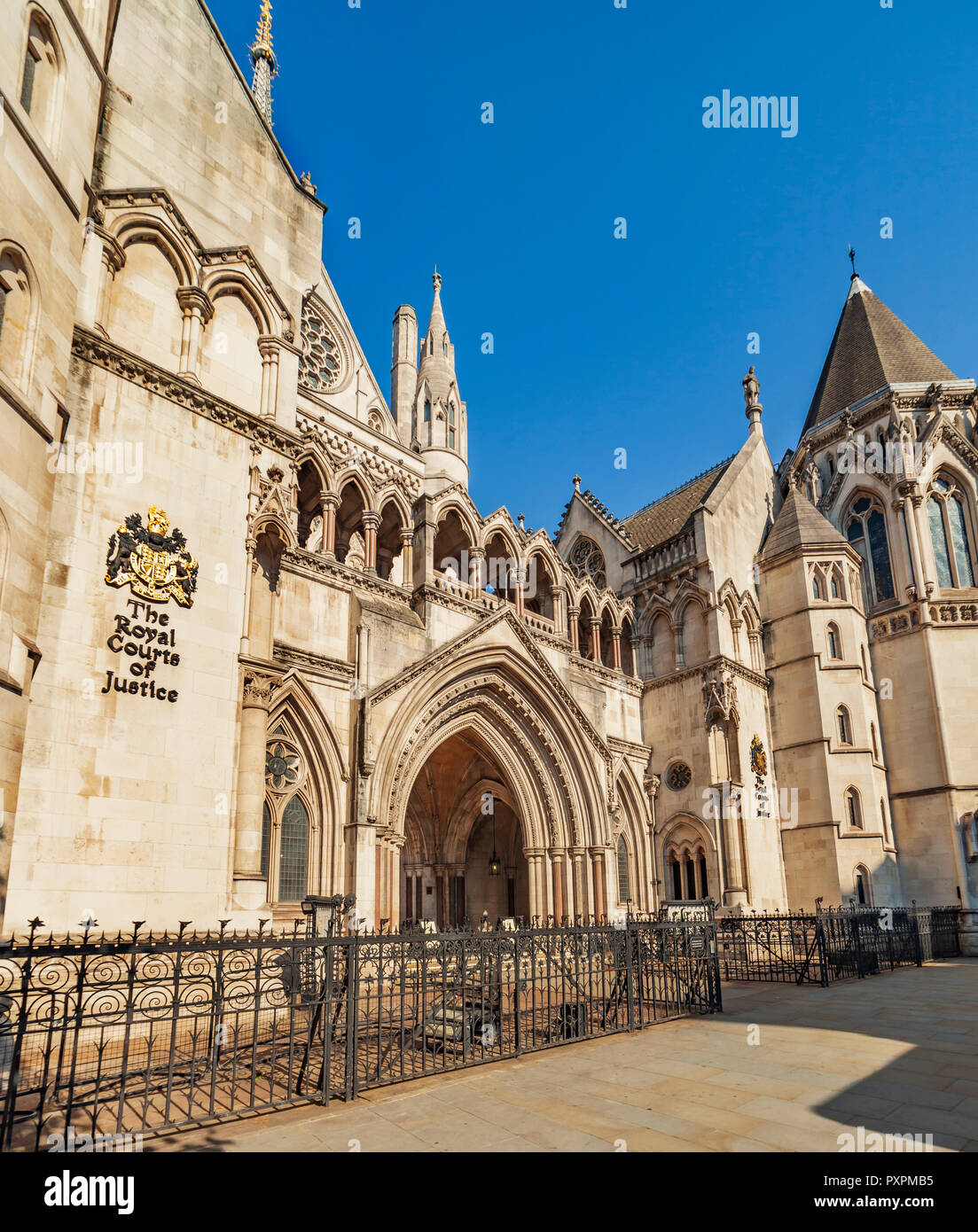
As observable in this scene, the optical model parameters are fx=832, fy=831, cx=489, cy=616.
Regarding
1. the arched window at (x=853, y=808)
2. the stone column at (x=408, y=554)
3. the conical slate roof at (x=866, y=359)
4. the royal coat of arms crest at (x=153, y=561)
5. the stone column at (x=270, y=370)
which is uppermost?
the conical slate roof at (x=866, y=359)

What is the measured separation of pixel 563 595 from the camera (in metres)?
27.8

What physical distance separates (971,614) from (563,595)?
15503 mm

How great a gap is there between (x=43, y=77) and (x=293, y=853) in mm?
14542

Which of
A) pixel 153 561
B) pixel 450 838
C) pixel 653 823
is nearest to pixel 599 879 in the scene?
pixel 653 823

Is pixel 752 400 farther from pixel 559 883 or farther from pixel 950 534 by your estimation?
pixel 559 883

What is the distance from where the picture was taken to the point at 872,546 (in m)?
33.2

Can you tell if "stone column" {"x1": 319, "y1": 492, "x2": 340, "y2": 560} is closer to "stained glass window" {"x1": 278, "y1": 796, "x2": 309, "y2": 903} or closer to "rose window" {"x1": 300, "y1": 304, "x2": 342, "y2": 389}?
"stained glass window" {"x1": 278, "y1": 796, "x2": 309, "y2": 903}

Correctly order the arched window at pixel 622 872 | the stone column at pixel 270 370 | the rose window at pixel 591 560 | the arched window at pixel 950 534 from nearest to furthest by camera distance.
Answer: the stone column at pixel 270 370, the arched window at pixel 622 872, the arched window at pixel 950 534, the rose window at pixel 591 560

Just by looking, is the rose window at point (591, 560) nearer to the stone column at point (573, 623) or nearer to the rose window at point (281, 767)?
the stone column at point (573, 623)

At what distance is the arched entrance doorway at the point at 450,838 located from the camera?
2731 centimetres

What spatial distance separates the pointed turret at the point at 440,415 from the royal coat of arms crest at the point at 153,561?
60.5 ft

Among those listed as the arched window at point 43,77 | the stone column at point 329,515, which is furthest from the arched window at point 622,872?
the arched window at point 43,77

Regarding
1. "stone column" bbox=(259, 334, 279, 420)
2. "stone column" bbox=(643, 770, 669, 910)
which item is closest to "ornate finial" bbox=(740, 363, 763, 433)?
"stone column" bbox=(643, 770, 669, 910)
